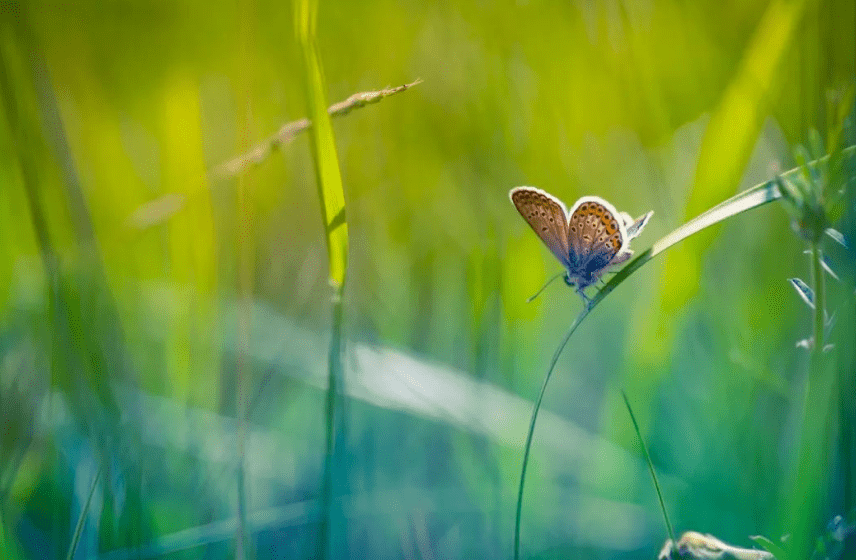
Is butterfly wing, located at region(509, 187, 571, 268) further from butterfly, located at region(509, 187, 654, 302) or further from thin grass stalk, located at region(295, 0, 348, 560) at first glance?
thin grass stalk, located at region(295, 0, 348, 560)

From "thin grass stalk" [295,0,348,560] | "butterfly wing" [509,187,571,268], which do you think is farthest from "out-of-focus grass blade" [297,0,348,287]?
"butterfly wing" [509,187,571,268]

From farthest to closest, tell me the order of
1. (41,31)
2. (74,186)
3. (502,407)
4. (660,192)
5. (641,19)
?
(41,31), (641,19), (660,192), (502,407), (74,186)

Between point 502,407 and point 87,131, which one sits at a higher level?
point 87,131

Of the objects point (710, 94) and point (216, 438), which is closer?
point (216, 438)

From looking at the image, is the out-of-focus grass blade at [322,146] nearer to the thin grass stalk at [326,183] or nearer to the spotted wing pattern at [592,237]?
the thin grass stalk at [326,183]

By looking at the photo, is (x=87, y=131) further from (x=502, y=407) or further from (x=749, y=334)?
(x=749, y=334)

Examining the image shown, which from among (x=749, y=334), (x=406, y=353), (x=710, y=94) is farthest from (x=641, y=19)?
(x=406, y=353)
